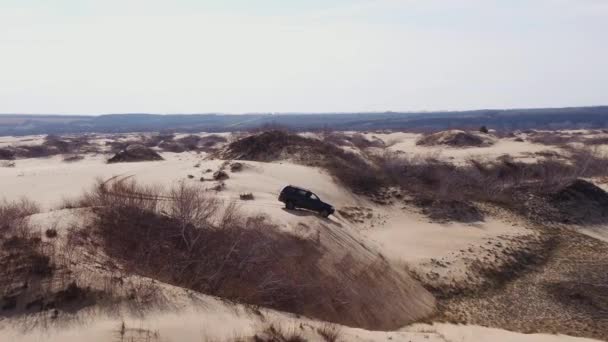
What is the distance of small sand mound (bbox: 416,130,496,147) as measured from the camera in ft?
269

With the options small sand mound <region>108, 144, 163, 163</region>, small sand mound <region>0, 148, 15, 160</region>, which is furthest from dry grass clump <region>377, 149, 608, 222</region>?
small sand mound <region>0, 148, 15, 160</region>

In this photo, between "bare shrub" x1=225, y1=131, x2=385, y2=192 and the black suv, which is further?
"bare shrub" x1=225, y1=131, x2=385, y2=192

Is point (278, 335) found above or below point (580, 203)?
above

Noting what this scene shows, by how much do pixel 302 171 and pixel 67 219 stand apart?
25.7 m

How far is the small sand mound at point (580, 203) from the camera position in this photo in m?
38.7

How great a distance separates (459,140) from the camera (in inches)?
3268

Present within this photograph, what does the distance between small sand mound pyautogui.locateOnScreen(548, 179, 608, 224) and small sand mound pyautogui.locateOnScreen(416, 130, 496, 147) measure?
1548 inches

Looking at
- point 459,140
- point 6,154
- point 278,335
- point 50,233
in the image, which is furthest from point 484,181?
point 6,154

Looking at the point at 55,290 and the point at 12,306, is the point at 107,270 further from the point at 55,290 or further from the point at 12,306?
the point at 12,306

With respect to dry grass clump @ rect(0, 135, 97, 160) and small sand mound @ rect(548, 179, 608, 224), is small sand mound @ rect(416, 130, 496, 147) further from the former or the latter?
dry grass clump @ rect(0, 135, 97, 160)

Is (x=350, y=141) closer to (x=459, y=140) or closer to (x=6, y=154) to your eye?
(x=459, y=140)

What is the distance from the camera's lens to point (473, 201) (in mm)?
40250

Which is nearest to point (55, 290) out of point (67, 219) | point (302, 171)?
point (67, 219)

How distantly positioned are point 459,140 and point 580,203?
4345cm
